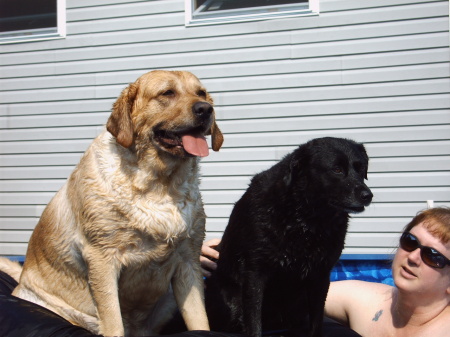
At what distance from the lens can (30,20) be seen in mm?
7547

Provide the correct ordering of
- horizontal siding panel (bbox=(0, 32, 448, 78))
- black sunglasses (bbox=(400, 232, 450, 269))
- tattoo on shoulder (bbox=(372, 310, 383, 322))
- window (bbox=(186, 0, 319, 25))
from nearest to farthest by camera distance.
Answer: black sunglasses (bbox=(400, 232, 450, 269))
tattoo on shoulder (bbox=(372, 310, 383, 322))
horizontal siding panel (bbox=(0, 32, 448, 78))
window (bbox=(186, 0, 319, 25))

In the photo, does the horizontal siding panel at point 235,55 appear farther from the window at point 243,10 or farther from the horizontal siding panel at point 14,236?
the horizontal siding panel at point 14,236

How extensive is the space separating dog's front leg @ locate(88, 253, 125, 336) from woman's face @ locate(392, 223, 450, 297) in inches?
61.1

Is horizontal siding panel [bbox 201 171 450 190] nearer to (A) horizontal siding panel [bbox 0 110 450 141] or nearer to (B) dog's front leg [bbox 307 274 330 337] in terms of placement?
(A) horizontal siding panel [bbox 0 110 450 141]

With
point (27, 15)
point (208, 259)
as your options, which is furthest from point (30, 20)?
point (208, 259)

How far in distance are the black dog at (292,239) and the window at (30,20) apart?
481 cm

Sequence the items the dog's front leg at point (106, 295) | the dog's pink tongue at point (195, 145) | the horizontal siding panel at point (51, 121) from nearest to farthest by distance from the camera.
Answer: the dog's front leg at point (106, 295)
the dog's pink tongue at point (195, 145)
the horizontal siding panel at point (51, 121)

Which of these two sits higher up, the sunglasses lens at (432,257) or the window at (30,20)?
the window at (30,20)

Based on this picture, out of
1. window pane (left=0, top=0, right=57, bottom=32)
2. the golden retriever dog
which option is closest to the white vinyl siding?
window pane (left=0, top=0, right=57, bottom=32)

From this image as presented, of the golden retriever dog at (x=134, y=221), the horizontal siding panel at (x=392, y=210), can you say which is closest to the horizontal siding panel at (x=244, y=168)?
the horizontal siding panel at (x=392, y=210)

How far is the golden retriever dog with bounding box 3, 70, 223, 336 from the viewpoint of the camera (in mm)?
3154

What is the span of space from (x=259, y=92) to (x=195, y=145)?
3.77 meters

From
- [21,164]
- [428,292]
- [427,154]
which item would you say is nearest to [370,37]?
[427,154]

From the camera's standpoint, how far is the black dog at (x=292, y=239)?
3.36 meters
